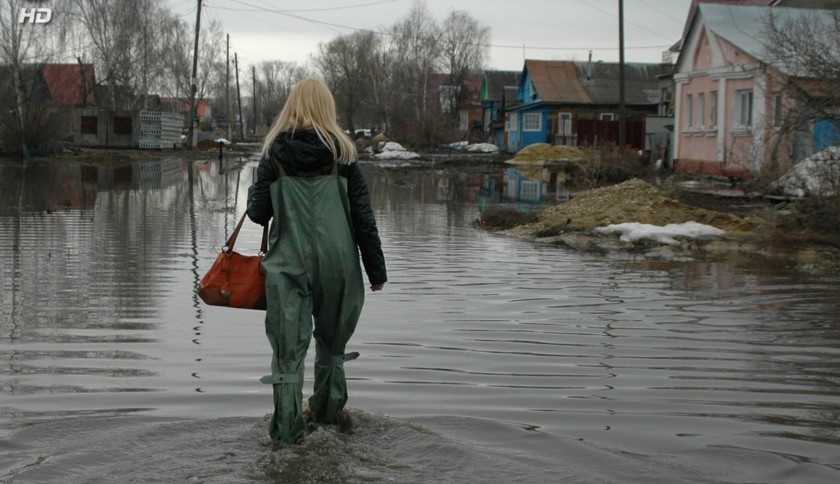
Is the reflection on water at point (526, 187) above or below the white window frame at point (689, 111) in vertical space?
below

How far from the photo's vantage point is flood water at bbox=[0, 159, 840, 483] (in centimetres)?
522

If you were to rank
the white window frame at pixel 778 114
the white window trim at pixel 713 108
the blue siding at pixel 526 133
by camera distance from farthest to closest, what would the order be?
the blue siding at pixel 526 133
the white window trim at pixel 713 108
the white window frame at pixel 778 114

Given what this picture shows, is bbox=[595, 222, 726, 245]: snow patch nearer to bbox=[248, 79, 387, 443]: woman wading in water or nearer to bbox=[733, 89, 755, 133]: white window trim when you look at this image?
bbox=[248, 79, 387, 443]: woman wading in water

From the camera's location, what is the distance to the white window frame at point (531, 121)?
237ft

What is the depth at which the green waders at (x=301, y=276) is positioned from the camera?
17.3ft

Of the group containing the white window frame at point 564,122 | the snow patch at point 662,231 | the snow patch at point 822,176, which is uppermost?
the white window frame at point 564,122

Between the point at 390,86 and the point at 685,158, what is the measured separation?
2749 inches

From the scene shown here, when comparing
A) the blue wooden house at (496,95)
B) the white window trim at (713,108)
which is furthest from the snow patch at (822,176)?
the blue wooden house at (496,95)

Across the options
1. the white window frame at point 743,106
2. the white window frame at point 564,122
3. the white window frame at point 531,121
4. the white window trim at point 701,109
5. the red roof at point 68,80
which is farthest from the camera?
the white window frame at point 531,121

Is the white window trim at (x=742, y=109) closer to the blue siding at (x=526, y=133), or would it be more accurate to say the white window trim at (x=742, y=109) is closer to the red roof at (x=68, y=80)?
the blue siding at (x=526, y=133)

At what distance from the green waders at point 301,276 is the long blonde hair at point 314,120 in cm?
11

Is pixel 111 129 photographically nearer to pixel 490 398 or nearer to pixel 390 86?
pixel 390 86

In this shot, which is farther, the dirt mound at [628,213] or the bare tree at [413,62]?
the bare tree at [413,62]

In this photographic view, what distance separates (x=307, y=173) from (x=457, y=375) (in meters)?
2.39
